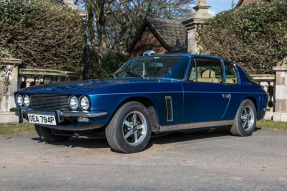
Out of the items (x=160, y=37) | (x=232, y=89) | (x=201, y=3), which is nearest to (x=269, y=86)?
(x=232, y=89)

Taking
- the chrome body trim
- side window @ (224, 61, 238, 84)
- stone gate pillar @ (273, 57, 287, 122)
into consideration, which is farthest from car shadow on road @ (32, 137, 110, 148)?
stone gate pillar @ (273, 57, 287, 122)

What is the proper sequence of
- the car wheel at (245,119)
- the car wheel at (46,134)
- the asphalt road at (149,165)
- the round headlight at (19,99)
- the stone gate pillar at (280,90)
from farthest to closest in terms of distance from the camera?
the stone gate pillar at (280,90), the car wheel at (245,119), the car wheel at (46,134), the round headlight at (19,99), the asphalt road at (149,165)

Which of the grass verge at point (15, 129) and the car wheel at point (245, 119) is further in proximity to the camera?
the grass verge at point (15, 129)

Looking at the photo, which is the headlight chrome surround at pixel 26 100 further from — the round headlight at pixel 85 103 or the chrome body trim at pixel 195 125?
the chrome body trim at pixel 195 125

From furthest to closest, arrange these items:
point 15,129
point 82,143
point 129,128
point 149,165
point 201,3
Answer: point 201,3 → point 15,129 → point 82,143 → point 129,128 → point 149,165

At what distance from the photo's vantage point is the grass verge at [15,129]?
24.2ft

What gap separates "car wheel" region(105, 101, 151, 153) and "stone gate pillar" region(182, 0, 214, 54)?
901cm

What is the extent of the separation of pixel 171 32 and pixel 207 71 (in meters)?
22.2

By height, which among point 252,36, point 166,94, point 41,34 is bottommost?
point 166,94

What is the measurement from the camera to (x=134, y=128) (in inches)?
208

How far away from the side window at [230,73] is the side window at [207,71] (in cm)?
18

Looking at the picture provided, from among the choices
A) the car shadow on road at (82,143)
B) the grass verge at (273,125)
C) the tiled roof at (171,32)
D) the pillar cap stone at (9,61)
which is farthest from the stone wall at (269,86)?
the tiled roof at (171,32)

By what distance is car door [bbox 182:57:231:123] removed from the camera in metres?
6.00

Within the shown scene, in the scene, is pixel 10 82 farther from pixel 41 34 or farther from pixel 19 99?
pixel 19 99
